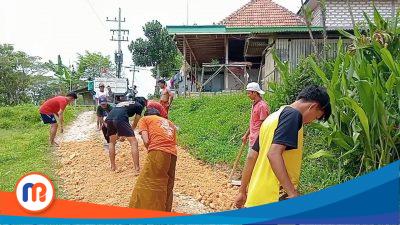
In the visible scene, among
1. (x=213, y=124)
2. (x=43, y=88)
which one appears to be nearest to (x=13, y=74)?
(x=43, y=88)

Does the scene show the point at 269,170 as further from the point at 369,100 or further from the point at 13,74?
the point at 13,74

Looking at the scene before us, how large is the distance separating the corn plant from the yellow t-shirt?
3.59 feet

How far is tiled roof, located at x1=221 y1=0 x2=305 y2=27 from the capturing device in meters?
20.3

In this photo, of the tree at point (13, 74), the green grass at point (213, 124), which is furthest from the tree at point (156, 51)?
the green grass at point (213, 124)

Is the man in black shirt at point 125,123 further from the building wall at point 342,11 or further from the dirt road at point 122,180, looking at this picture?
the building wall at point 342,11

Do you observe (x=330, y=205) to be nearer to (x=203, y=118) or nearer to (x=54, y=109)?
(x=54, y=109)

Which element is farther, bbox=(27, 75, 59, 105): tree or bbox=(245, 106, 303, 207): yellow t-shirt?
bbox=(27, 75, 59, 105): tree

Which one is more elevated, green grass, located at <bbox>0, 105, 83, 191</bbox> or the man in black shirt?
the man in black shirt

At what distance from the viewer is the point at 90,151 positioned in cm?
995

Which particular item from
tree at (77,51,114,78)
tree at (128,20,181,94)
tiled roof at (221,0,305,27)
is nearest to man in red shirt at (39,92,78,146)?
tiled roof at (221,0,305,27)

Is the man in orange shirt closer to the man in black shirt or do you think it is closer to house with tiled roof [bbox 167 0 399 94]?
the man in black shirt

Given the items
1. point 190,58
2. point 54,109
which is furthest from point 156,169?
point 190,58

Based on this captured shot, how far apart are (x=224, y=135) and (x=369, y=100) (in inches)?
254

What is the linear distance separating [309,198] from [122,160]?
6749 millimetres
